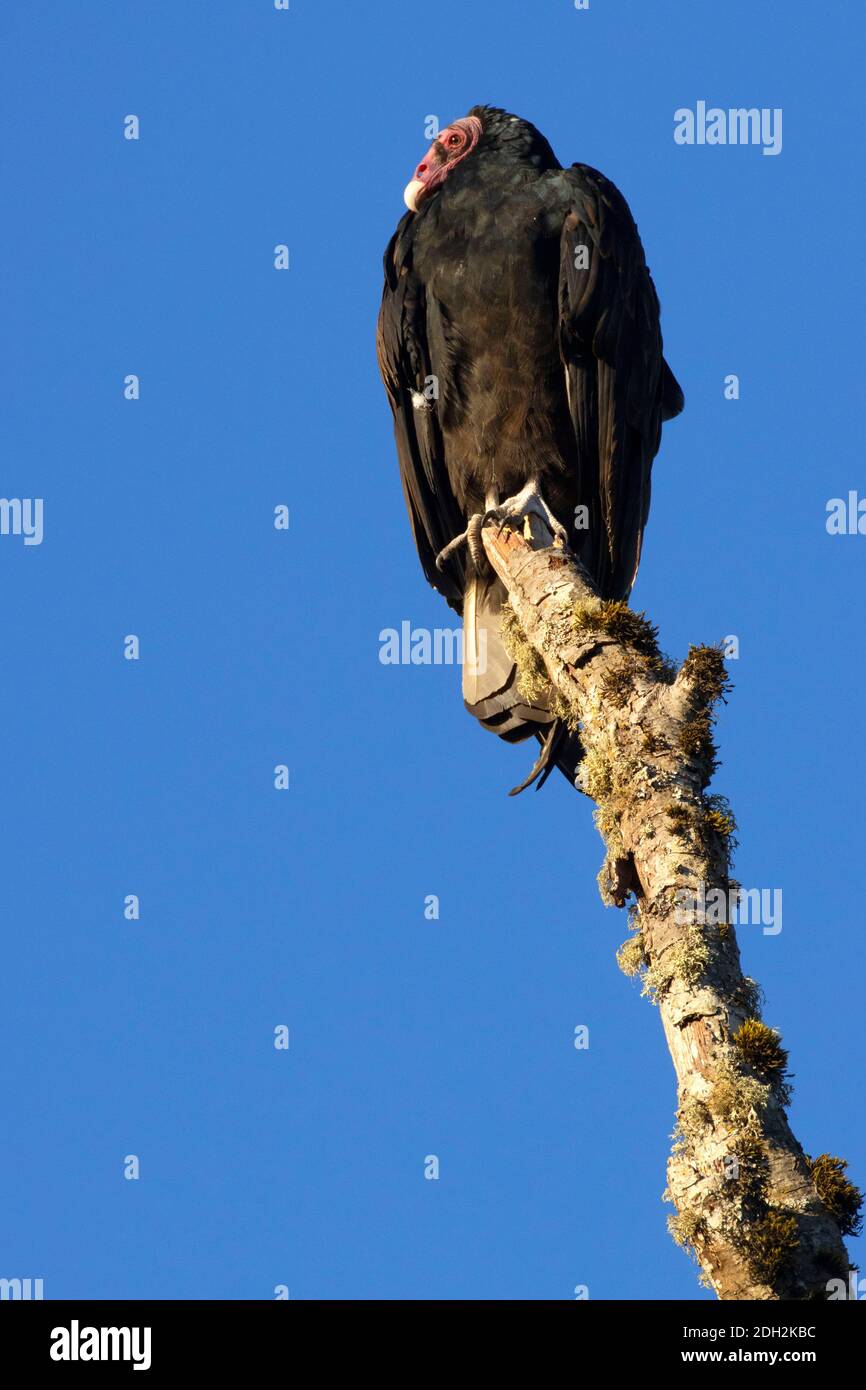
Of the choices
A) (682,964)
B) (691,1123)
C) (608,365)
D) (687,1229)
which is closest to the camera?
(687,1229)

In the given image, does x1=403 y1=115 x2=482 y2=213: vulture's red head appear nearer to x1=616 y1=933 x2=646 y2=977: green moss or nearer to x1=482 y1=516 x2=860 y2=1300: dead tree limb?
x1=482 y1=516 x2=860 y2=1300: dead tree limb

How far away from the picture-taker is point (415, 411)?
25.4 ft

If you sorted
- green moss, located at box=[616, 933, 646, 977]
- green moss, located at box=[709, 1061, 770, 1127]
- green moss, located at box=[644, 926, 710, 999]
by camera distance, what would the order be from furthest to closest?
green moss, located at box=[616, 933, 646, 977]
green moss, located at box=[644, 926, 710, 999]
green moss, located at box=[709, 1061, 770, 1127]

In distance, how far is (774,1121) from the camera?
12.4 feet

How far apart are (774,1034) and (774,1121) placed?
0.67ft

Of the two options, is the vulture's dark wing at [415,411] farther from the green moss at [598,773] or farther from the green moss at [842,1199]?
the green moss at [842,1199]

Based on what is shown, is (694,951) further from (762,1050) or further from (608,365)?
(608,365)

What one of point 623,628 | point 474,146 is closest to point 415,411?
point 474,146

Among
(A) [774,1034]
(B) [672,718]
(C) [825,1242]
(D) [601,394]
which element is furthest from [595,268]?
(C) [825,1242]

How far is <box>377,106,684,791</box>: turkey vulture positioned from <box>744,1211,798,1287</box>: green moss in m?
3.71

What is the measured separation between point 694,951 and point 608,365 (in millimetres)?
3722

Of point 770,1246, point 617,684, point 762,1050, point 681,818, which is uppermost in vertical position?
point 617,684

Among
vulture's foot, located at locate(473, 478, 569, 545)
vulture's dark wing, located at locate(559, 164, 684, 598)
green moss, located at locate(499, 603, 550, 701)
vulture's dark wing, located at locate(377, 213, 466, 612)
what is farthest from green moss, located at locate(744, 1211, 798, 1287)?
vulture's dark wing, located at locate(377, 213, 466, 612)

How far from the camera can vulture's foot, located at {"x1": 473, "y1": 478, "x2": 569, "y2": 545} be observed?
258 inches
